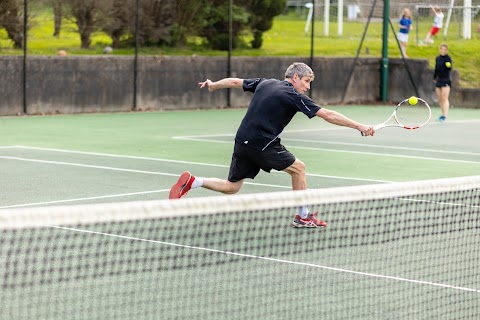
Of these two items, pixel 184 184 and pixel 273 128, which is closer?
pixel 273 128

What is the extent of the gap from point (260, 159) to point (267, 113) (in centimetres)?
42

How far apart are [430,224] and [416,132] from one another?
431 inches

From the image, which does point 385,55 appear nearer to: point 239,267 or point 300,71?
point 300,71

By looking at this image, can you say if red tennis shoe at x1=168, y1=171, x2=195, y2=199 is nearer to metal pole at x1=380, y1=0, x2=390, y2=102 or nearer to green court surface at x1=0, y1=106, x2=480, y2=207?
green court surface at x1=0, y1=106, x2=480, y2=207

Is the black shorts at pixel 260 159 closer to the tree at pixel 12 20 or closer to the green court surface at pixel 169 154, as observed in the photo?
the green court surface at pixel 169 154

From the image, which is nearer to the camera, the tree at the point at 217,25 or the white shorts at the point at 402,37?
the tree at the point at 217,25

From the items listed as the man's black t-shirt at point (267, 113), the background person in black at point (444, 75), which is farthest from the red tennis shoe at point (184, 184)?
the background person in black at point (444, 75)

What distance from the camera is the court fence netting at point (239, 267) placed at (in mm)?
5648

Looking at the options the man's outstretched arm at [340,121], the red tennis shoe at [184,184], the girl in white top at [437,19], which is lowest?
the red tennis shoe at [184,184]

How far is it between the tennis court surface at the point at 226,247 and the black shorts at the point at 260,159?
430mm

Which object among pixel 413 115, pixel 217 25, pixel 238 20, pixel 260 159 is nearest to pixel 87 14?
pixel 217 25

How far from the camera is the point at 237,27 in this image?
91.7 ft

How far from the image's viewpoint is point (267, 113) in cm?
948

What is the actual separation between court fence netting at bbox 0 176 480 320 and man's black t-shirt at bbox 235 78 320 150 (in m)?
0.76
